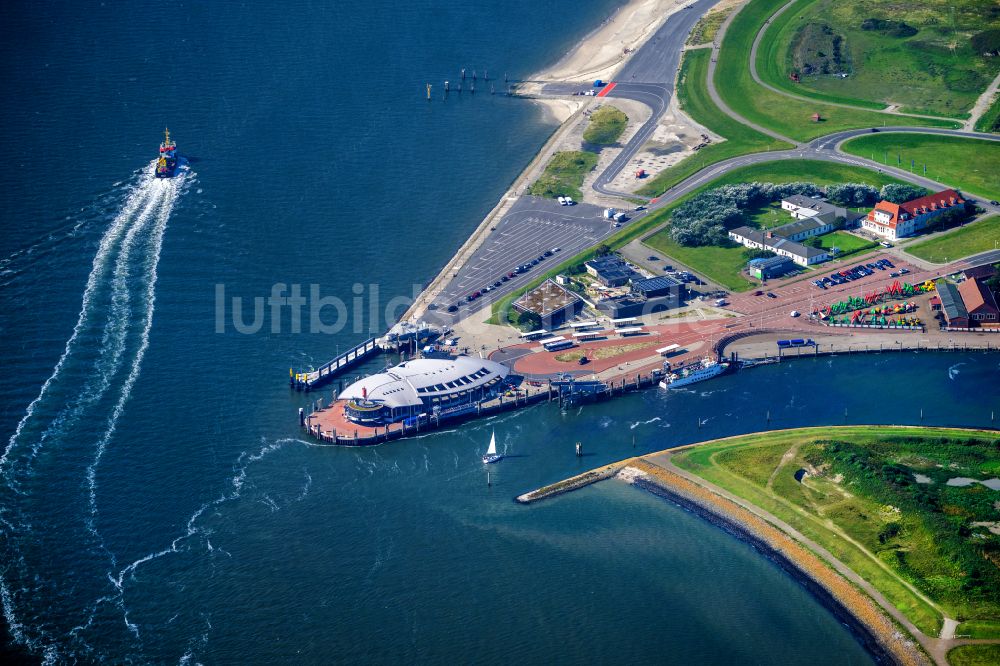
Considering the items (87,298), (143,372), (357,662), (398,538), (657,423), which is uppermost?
(87,298)

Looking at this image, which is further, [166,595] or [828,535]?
[828,535]

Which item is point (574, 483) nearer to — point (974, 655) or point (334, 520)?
point (334, 520)

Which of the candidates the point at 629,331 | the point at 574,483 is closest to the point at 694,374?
the point at 629,331

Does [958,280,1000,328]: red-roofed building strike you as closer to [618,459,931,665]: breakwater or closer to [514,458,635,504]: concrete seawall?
[618,459,931,665]: breakwater

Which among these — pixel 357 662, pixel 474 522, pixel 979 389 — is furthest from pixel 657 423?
pixel 357 662

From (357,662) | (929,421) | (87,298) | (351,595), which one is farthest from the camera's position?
(87,298)

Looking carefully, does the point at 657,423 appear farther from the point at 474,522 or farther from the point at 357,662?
the point at 357,662

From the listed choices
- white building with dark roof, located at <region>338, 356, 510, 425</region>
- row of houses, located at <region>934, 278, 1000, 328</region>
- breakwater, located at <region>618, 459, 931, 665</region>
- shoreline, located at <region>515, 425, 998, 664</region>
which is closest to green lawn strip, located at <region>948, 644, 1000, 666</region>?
shoreline, located at <region>515, 425, 998, 664</region>

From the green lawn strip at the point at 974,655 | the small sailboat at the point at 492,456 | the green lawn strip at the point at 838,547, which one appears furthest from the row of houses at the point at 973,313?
the small sailboat at the point at 492,456

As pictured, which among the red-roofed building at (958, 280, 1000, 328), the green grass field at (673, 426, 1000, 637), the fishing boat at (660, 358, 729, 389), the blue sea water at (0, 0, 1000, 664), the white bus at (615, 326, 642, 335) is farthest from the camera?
the red-roofed building at (958, 280, 1000, 328)
